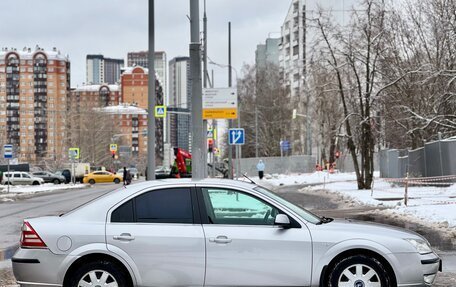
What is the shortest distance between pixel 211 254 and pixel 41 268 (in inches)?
69.0

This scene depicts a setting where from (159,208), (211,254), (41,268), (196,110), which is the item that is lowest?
(41,268)

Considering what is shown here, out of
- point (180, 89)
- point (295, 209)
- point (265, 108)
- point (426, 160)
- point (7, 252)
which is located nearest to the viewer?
point (295, 209)

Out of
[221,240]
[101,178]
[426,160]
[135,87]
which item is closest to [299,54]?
[101,178]

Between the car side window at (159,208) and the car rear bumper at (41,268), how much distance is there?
724 mm

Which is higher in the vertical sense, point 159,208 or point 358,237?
point 159,208

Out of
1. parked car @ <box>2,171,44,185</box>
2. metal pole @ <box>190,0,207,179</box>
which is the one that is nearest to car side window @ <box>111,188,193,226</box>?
metal pole @ <box>190,0,207,179</box>

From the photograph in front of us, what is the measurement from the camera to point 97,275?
600cm

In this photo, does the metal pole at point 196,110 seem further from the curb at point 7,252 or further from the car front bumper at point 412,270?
the car front bumper at point 412,270

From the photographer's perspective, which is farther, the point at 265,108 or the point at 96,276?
the point at 265,108

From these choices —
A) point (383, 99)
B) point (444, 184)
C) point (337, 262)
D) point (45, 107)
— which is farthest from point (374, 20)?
point (45, 107)

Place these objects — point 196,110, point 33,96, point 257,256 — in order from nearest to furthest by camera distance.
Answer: point 257,256
point 196,110
point 33,96

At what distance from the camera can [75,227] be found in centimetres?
609

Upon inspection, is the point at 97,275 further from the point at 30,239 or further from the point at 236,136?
the point at 236,136

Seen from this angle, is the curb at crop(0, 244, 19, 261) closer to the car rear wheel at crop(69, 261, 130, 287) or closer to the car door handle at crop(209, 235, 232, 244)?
the car rear wheel at crop(69, 261, 130, 287)
